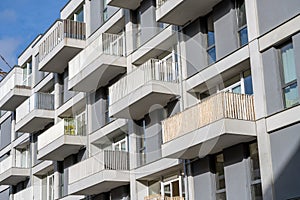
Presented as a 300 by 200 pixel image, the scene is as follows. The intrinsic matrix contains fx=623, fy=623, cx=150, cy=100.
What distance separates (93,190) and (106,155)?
7.43 ft

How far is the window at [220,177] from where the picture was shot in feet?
60.6

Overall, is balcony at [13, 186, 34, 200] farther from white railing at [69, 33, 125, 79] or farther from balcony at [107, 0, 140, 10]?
balcony at [107, 0, 140, 10]

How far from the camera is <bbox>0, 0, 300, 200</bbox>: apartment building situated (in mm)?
16406

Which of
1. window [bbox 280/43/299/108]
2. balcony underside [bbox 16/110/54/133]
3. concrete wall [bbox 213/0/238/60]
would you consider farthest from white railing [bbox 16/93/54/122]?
window [bbox 280/43/299/108]

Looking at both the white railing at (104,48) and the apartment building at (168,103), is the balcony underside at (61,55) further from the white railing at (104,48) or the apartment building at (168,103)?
the white railing at (104,48)

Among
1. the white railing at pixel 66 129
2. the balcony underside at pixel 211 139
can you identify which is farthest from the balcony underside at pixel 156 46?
the white railing at pixel 66 129

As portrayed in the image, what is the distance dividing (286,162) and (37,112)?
727 inches

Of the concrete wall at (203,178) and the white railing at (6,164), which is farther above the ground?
the white railing at (6,164)

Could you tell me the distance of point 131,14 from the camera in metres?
24.8

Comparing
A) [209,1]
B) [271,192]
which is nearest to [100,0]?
[209,1]

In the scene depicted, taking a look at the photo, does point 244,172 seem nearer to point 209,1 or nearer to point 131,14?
point 209,1

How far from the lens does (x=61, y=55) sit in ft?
95.7

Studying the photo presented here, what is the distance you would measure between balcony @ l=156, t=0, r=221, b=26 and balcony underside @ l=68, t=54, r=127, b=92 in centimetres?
455

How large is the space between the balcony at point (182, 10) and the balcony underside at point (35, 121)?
496 inches
